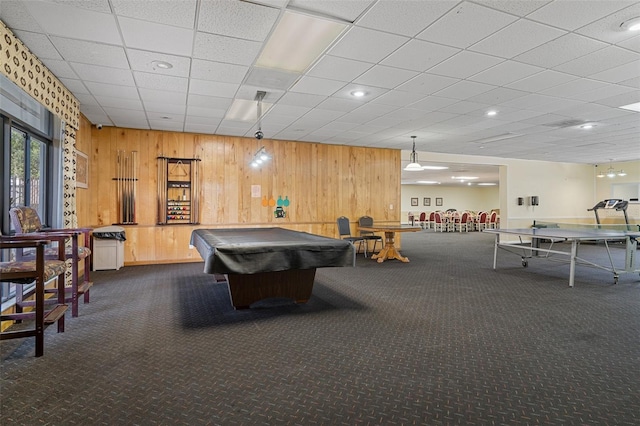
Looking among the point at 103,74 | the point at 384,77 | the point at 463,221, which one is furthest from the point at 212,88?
the point at 463,221

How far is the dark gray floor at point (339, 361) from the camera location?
1936mm

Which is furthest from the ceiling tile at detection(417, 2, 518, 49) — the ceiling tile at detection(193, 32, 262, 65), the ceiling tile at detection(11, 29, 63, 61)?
the ceiling tile at detection(11, 29, 63, 61)

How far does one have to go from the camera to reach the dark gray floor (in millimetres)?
1936

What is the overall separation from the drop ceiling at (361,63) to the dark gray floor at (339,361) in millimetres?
2606

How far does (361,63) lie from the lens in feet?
11.7

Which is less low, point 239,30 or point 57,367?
point 239,30

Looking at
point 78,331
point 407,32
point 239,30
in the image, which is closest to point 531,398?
point 407,32

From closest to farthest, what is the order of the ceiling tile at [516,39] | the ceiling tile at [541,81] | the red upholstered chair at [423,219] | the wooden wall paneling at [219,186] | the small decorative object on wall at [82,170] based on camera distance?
1. the ceiling tile at [516,39]
2. the ceiling tile at [541,81]
3. the small decorative object on wall at [82,170]
4. the wooden wall paneling at [219,186]
5. the red upholstered chair at [423,219]

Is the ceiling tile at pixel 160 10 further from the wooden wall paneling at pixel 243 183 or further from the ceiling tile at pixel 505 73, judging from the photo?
the wooden wall paneling at pixel 243 183

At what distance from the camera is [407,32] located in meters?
2.92

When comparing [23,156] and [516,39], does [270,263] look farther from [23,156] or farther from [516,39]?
[23,156]

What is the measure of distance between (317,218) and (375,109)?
11.1 ft

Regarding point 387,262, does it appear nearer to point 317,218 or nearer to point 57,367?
point 317,218

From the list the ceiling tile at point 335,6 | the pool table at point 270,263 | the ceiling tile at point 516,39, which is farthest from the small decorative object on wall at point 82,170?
the ceiling tile at point 516,39
